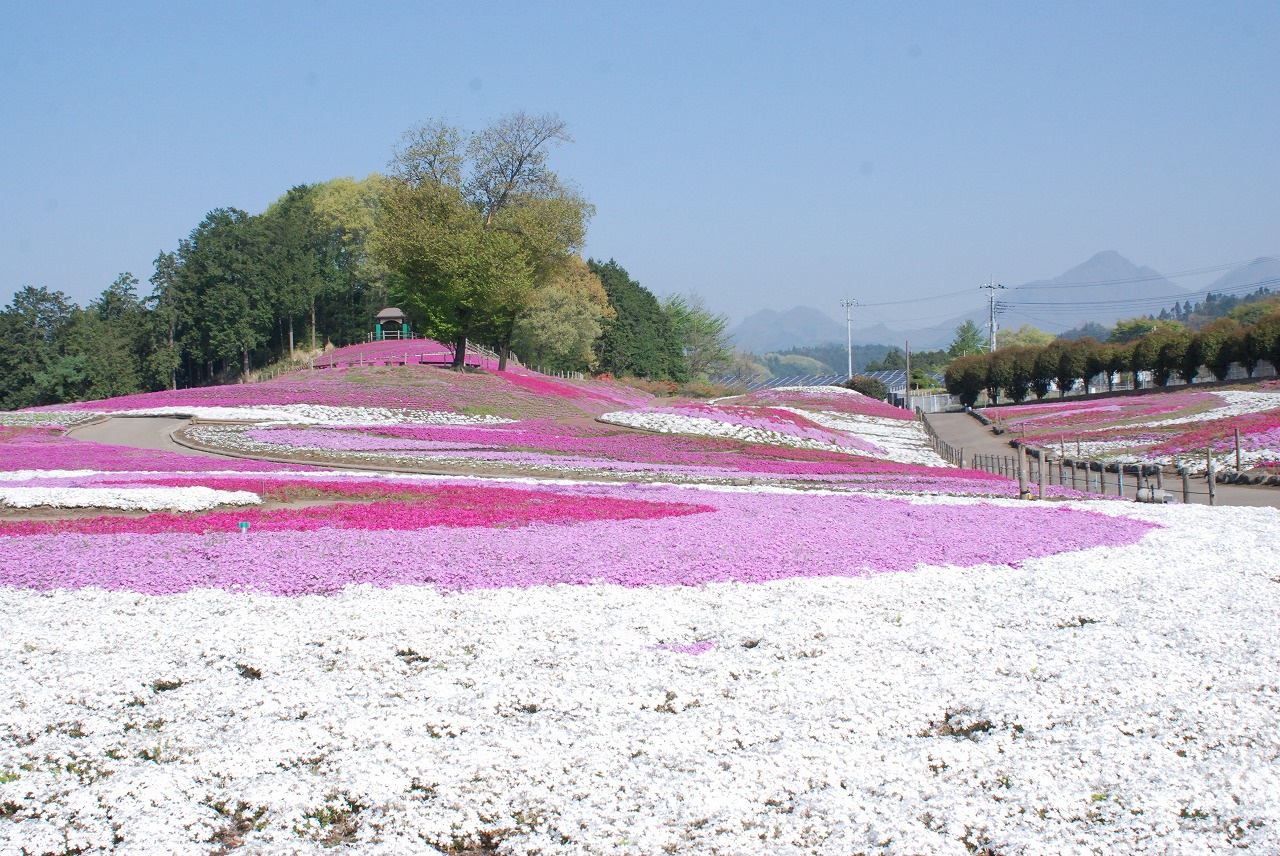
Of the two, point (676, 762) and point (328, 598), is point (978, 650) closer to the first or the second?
point (676, 762)

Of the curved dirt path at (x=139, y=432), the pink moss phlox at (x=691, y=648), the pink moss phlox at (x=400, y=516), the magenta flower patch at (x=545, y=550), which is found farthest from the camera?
the curved dirt path at (x=139, y=432)

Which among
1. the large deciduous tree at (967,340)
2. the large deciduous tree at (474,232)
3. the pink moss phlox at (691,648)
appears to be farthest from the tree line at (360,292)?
the large deciduous tree at (967,340)

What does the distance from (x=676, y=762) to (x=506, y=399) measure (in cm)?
4557

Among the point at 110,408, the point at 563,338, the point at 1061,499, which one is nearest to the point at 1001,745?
the point at 1061,499

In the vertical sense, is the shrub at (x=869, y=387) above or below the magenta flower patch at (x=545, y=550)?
→ above

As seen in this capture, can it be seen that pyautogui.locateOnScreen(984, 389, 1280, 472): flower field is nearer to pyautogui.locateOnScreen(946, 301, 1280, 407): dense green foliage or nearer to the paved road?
the paved road

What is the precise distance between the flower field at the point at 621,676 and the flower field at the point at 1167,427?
22098 mm

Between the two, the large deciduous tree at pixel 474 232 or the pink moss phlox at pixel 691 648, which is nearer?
the pink moss phlox at pixel 691 648

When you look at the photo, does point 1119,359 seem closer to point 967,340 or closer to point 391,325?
point 391,325

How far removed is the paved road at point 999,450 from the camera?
28938mm

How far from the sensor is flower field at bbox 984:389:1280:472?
39844 mm

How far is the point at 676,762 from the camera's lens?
8055 mm

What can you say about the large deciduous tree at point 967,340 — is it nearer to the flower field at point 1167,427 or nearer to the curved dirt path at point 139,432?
the flower field at point 1167,427

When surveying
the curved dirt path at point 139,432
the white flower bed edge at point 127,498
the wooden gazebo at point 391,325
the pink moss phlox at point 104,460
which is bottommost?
the white flower bed edge at point 127,498
